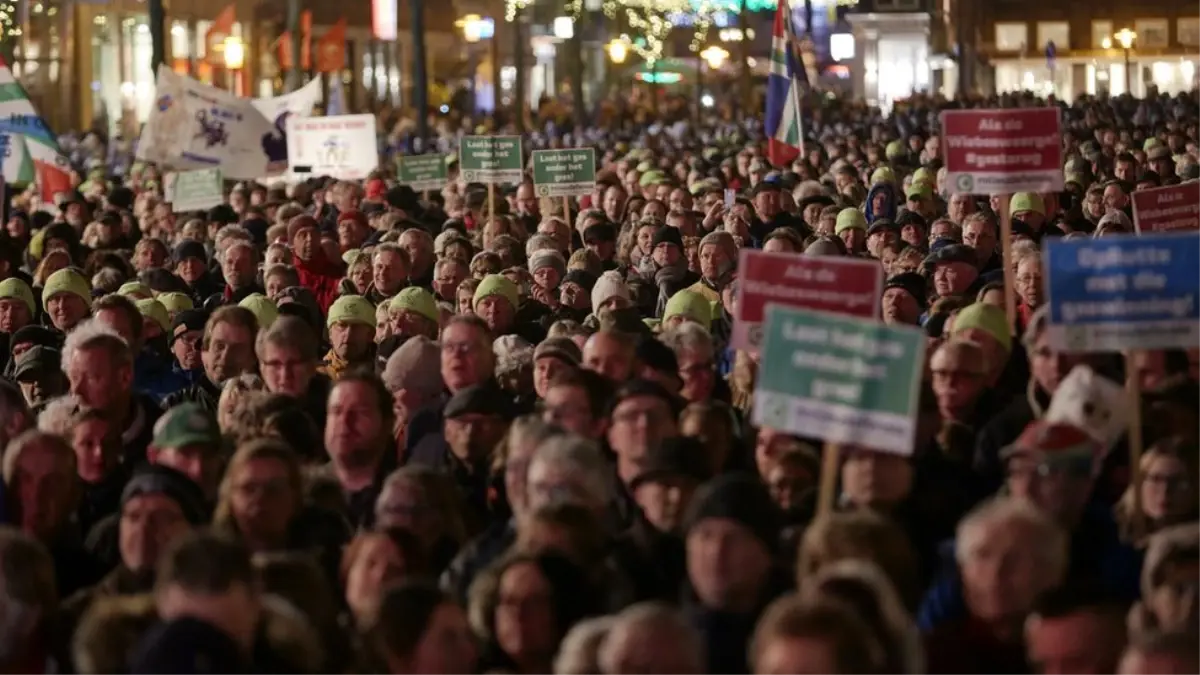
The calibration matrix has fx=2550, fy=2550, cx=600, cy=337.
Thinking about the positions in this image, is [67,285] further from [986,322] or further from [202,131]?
[202,131]

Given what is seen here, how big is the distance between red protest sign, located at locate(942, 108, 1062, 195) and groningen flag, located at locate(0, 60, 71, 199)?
9860 millimetres

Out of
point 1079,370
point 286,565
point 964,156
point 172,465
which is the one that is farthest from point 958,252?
point 286,565

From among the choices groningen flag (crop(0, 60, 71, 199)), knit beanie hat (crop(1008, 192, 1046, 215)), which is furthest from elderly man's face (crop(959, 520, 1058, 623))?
groningen flag (crop(0, 60, 71, 199))

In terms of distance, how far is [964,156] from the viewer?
46.9 ft

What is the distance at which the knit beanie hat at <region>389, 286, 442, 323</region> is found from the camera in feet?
43.3

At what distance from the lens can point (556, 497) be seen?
770 cm

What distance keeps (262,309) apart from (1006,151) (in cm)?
420

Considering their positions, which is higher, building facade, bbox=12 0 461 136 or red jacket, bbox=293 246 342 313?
building facade, bbox=12 0 461 136

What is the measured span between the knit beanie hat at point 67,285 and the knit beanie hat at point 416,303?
2268 mm

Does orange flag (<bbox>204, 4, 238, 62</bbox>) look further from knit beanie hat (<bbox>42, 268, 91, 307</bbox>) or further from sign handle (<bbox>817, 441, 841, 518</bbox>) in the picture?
sign handle (<bbox>817, 441, 841, 518</bbox>)

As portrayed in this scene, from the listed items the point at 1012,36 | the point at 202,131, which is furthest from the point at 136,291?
the point at 1012,36

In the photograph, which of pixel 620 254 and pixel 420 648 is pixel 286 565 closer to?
pixel 420 648

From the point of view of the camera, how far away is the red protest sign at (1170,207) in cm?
1408

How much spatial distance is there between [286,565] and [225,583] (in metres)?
0.80
